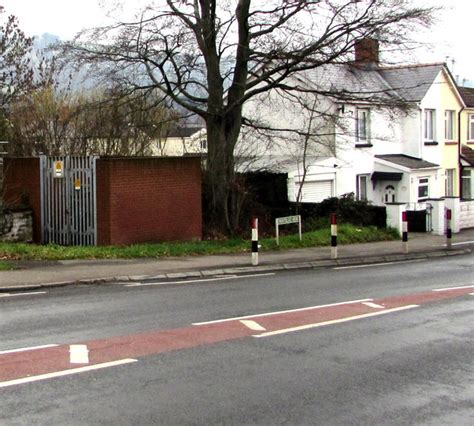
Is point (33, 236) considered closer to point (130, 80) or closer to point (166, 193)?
point (166, 193)

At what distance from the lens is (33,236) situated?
18125 millimetres

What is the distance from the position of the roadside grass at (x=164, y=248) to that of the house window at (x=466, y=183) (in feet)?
62.3

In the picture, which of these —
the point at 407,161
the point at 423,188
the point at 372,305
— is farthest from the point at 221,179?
the point at 423,188

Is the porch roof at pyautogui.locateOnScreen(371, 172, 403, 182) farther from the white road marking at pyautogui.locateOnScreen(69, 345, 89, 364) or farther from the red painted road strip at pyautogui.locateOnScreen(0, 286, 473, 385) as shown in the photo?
the white road marking at pyautogui.locateOnScreen(69, 345, 89, 364)

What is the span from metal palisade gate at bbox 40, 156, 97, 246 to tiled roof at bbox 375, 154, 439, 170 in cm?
1880

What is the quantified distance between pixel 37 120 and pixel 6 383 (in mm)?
16190

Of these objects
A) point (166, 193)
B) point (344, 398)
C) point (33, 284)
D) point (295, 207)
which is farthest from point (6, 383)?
point (295, 207)

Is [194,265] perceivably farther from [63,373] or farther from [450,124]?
[450,124]

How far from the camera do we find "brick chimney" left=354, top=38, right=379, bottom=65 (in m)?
19.6

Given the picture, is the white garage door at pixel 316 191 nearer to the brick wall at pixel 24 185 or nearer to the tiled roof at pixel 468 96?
the brick wall at pixel 24 185

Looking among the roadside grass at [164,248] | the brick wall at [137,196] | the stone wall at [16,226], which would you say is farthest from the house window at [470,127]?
the stone wall at [16,226]

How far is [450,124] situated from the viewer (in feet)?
123

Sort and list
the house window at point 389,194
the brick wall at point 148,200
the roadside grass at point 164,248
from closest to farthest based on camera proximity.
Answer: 1. the roadside grass at point 164,248
2. the brick wall at point 148,200
3. the house window at point 389,194

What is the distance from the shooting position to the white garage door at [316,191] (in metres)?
28.8
